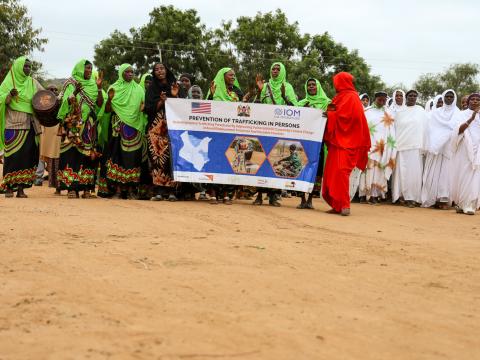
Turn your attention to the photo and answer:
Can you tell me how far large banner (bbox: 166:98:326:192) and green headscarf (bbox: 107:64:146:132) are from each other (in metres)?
0.58

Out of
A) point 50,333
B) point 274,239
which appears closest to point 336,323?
point 50,333

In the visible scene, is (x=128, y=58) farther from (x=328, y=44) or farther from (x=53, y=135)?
(x=53, y=135)

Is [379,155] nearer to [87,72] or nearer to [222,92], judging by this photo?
[222,92]

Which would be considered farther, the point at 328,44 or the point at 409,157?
the point at 328,44

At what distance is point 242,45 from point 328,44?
4.20 metres

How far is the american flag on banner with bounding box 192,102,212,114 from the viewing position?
10.4 metres

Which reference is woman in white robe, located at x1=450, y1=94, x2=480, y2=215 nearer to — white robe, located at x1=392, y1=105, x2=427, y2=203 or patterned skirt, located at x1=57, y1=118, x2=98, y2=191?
white robe, located at x1=392, y1=105, x2=427, y2=203

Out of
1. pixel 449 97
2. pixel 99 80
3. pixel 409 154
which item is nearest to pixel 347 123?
pixel 409 154

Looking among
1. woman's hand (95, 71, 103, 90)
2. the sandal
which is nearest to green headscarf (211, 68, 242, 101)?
woman's hand (95, 71, 103, 90)

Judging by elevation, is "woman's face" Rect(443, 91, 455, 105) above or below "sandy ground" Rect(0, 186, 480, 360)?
above

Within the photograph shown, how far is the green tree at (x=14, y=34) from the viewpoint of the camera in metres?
28.2

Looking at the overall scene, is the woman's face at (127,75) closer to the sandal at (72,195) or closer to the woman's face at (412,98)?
the sandal at (72,195)

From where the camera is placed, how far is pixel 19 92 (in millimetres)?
10461

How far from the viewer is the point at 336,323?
14.2ft
